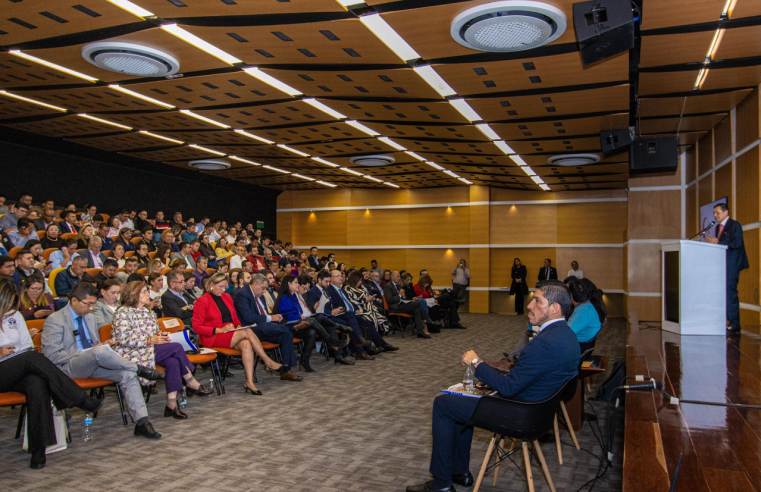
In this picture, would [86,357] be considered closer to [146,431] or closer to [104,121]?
[146,431]

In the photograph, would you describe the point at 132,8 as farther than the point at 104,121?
No

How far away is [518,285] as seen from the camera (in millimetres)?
15445

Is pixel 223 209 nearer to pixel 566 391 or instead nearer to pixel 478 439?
pixel 478 439

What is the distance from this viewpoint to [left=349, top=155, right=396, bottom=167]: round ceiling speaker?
→ 39.9 feet

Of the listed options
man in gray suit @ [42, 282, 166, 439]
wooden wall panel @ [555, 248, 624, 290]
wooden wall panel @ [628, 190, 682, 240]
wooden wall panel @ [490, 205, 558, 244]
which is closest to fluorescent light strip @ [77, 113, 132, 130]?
man in gray suit @ [42, 282, 166, 439]

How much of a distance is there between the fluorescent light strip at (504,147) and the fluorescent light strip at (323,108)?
3119mm

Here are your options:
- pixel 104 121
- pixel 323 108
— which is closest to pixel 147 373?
pixel 323 108

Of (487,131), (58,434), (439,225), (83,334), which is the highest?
(487,131)

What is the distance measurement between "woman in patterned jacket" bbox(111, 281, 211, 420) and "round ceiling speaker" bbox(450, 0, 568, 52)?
12.4ft

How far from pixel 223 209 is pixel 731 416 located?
1444 cm

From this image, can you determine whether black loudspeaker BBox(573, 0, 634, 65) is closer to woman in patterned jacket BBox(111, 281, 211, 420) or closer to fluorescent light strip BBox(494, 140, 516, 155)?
woman in patterned jacket BBox(111, 281, 211, 420)

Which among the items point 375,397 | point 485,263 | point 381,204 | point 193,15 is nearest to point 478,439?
point 375,397

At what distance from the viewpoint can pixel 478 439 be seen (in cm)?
429

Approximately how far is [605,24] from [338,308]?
518 cm
